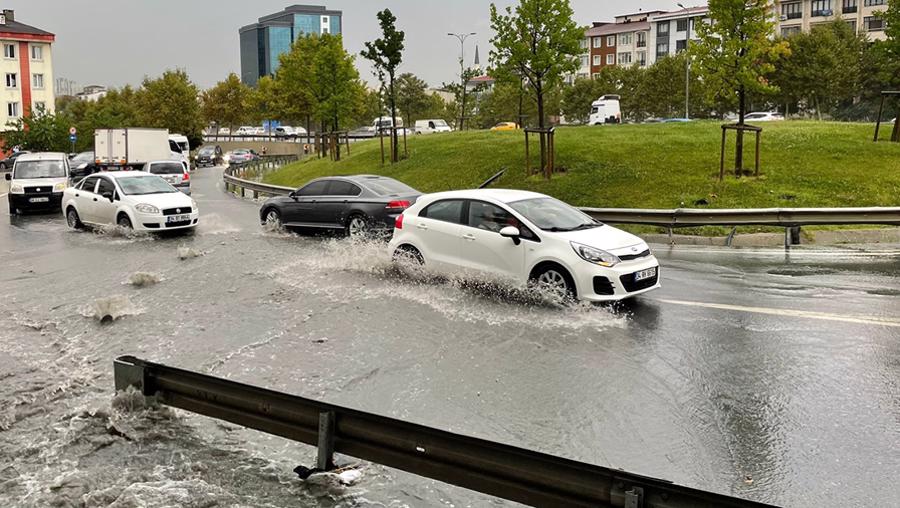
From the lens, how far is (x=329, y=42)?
4188 centimetres

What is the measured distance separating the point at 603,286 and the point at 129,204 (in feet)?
43.0

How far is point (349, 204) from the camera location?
642 inches

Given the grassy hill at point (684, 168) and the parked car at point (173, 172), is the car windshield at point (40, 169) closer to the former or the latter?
the parked car at point (173, 172)

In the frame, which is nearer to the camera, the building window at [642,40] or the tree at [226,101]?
the tree at [226,101]

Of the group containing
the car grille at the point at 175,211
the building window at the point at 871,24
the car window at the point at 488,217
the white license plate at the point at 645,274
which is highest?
the building window at the point at 871,24

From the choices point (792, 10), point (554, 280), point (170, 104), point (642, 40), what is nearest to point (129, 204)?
point (554, 280)

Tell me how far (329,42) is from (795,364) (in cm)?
3838

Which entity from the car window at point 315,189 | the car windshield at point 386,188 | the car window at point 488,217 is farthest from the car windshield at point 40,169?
the car window at point 488,217

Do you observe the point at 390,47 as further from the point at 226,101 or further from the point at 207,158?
the point at 226,101

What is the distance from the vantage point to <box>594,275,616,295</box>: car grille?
9.27m

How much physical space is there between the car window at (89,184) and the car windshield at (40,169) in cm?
677

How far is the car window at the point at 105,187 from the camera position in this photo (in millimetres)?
18781

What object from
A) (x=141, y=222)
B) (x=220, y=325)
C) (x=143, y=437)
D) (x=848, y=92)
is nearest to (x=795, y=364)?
(x=143, y=437)

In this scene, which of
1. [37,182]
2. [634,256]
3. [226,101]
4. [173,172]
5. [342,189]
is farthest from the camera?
[226,101]
